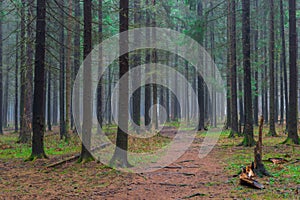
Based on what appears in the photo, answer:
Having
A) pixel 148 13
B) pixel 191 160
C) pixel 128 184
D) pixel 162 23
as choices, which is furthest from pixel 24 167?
pixel 162 23

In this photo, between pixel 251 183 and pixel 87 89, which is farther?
pixel 87 89

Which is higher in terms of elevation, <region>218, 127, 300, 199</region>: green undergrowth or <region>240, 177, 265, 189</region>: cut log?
<region>240, 177, 265, 189</region>: cut log

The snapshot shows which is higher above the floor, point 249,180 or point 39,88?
point 39,88

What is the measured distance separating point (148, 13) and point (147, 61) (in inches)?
146

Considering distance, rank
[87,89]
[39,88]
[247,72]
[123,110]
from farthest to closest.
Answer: [247,72] < [39,88] < [87,89] < [123,110]

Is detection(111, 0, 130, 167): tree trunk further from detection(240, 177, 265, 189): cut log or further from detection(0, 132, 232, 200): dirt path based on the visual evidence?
detection(240, 177, 265, 189): cut log

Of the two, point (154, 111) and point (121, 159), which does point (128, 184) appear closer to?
point (121, 159)

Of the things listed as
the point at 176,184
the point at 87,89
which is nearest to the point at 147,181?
the point at 176,184

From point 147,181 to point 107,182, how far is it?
1.11m

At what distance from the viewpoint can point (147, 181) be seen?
938 cm

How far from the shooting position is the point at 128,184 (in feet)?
29.3

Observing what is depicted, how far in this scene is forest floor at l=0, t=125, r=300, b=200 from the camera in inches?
302

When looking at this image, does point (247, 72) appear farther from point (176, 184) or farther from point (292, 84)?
point (176, 184)

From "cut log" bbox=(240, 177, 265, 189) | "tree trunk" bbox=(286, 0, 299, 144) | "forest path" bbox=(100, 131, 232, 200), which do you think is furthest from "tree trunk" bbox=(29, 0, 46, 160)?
"tree trunk" bbox=(286, 0, 299, 144)
